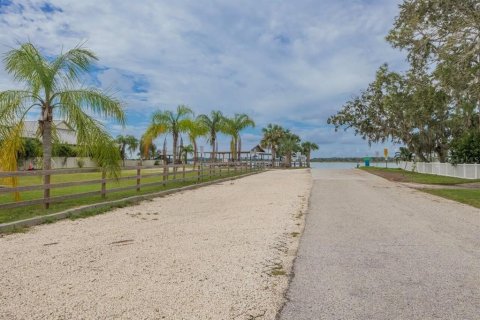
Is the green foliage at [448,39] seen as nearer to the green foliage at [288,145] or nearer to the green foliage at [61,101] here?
the green foliage at [61,101]

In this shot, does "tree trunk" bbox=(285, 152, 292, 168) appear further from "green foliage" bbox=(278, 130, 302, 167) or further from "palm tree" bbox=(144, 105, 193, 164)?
"palm tree" bbox=(144, 105, 193, 164)

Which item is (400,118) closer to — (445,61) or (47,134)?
(445,61)

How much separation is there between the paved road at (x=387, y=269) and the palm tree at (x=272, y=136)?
60418 mm

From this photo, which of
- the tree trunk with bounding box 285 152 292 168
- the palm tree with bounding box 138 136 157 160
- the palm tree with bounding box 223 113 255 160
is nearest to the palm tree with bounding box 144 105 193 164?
the palm tree with bounding box 138 136 157 160

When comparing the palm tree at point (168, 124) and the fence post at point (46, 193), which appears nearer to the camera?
the fence post at point (46, 193)

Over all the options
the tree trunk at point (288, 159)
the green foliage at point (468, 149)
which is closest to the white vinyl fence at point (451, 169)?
the green foliage at point (468, 149)

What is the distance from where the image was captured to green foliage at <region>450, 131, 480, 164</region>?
84.7ft

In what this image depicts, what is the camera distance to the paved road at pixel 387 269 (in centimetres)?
373

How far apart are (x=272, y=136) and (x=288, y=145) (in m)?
3.91

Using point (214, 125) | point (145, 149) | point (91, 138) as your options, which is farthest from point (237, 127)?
point (91, 138)

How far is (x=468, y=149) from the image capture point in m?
26.1

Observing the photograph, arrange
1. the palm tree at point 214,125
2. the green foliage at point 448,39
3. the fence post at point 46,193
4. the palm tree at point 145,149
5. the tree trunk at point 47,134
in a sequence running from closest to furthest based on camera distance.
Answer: the fence post at point 46,193
the tree trunk at point 47,134
the green foliage at point 448,39
the palm tree at point 145,149
the palm tree at point 214,125

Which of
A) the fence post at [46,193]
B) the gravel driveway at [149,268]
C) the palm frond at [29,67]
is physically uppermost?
the palm frond at [29,67]

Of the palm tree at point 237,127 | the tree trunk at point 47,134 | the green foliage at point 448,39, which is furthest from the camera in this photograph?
the palm tree at point 237,127
